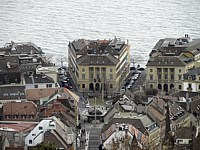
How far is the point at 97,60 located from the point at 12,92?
15.9 ft

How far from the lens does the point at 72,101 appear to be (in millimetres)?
25094

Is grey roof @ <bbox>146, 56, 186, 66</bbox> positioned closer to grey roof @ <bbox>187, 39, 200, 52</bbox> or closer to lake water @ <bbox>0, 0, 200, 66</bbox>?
grey roof @ <bbox>187, 39, 200, 52</bbox>

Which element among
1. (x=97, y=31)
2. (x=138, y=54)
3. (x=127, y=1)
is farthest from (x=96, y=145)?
(x=127, y=1)

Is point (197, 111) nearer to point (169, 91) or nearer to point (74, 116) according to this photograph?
point (74, 116)

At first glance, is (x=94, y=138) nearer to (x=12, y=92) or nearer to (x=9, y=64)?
(x=12, y=92)

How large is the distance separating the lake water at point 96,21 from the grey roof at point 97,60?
3356 mm

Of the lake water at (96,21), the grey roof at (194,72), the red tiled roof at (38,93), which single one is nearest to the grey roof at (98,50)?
the lake water at (96,21)

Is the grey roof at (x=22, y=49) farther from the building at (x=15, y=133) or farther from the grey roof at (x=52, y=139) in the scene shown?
the grey roof at (x=52, y=139)

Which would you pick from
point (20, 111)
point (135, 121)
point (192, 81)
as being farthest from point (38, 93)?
point (192, 81)

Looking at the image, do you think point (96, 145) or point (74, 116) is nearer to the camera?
point (96, 145)

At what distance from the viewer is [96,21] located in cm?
4391

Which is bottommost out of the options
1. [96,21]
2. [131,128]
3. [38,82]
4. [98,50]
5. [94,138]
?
[94,138]

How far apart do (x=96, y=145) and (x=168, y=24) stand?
68.0 ft

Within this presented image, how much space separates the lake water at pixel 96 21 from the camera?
3816cm
